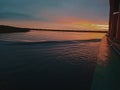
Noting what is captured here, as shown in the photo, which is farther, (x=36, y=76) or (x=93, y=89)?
(x=36, y=76)

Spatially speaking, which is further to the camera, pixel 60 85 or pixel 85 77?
pixel 85 77

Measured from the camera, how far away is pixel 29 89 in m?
6.18

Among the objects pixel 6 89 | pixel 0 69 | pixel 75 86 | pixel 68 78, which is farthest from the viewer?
pixel 0 69

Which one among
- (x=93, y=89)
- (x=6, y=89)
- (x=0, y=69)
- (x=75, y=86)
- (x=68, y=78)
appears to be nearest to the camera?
(x=93, y=89)

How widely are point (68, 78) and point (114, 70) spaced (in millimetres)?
1634

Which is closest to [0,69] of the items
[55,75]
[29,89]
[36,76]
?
[36,76]

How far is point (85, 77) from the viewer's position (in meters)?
7.60

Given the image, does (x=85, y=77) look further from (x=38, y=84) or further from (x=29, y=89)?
(x=29, y=89)

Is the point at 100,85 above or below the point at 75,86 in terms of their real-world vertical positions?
above

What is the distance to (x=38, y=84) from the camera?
667 cm

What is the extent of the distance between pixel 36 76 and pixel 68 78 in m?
1.19

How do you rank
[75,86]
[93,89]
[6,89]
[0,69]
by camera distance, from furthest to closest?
1. [0,69]
2. [75,86]
3. [6,89]
4. [93,89]

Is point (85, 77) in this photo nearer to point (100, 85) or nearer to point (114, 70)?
point (114, 70)

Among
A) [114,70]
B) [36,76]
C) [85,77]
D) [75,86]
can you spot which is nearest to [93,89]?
[75,86]
